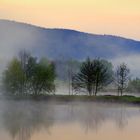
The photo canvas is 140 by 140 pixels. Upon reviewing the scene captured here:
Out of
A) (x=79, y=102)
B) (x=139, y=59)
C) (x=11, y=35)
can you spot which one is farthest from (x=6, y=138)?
(x=139, y=59)

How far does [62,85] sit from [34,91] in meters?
9.66

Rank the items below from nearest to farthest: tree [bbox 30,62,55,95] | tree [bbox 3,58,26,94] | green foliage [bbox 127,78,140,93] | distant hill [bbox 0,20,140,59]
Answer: tree [bbox 3,58,26,94] < tree [bbox 30,62,55,95] < green foliage [bbox 127,78,140,93] < distant hill [bbox 0,20,140,59]

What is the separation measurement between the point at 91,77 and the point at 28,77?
4.19m

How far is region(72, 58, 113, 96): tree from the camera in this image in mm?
29984

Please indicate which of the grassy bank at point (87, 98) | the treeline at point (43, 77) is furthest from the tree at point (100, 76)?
the grassy bank at point (87, 98)

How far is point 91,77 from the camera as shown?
30031 millimetres

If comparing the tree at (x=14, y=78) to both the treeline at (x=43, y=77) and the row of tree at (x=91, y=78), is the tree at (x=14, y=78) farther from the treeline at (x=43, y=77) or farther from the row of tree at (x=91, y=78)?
the row of tree at (x=91, y=78)

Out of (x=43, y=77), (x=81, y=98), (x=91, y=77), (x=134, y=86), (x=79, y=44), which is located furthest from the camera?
(x=79, y=44)

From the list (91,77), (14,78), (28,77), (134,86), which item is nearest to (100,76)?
(91,77)

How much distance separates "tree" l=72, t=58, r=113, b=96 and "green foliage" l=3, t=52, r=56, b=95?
2005 mm

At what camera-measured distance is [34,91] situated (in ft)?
91.0

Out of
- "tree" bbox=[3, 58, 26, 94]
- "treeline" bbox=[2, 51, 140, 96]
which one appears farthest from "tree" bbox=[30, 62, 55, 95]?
"tree" bbox=[3, 58, 26, 94]

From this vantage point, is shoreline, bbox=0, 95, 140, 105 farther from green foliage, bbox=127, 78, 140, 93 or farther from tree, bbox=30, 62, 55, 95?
green foliage, bbox=127, 78, 140, 93

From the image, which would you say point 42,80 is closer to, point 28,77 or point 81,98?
point 28,77
